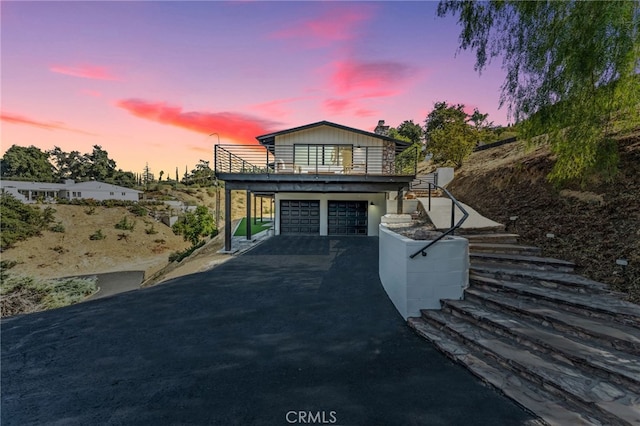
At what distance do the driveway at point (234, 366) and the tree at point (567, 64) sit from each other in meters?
4.98

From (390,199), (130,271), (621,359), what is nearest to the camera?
(621,359)

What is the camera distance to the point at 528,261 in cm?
536

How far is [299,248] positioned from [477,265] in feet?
24.6

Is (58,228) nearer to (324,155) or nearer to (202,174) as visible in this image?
(324,155)

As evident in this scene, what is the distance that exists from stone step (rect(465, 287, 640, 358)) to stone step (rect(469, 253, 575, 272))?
1426 millimetres

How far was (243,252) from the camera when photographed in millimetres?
10742

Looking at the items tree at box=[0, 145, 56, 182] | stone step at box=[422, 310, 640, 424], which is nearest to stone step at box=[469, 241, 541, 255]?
stone step at box=[422, 310, 640, 424]

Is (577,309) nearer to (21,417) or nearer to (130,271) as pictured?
(21,417)

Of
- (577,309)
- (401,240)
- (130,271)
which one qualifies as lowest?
(130,271)

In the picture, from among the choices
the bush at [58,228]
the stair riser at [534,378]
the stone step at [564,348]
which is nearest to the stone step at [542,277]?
the stone step at [564,348]

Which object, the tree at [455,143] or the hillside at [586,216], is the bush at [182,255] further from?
the tree at [455,143]

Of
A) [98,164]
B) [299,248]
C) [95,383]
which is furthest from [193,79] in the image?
[98,164]

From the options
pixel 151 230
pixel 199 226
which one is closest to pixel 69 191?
pixel 151 230

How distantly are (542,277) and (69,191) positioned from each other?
56.1 meters
